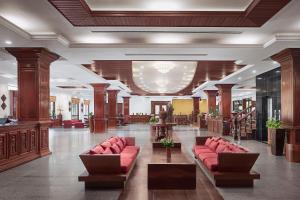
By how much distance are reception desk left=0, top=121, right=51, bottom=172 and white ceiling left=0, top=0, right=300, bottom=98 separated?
2050mm

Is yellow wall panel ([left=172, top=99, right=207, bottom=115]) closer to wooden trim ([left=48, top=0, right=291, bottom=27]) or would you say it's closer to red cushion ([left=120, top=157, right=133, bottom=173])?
wooden trim ([left=48, top=0, right=291, bottom=27])

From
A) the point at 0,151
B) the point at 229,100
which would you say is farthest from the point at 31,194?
the point at 229,100

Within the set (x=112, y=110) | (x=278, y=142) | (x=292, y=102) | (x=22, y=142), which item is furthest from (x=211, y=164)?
(x=112, y=110)

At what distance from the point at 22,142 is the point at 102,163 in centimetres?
349

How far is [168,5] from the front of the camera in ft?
18.6

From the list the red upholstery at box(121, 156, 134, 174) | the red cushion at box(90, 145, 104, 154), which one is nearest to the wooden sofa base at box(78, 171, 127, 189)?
the red upholstery at box(121, 156, 134, 174)

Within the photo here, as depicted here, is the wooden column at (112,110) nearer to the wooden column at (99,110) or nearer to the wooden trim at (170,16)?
the wooden column at (99,110)

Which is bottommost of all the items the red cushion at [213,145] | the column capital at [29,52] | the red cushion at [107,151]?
the red cushion at [213,145]

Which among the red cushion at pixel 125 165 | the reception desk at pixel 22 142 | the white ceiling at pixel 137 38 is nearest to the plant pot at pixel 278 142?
the white ceiling at pixel 137 38

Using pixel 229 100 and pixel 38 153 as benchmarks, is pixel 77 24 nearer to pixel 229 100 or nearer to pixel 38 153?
pixel 38 153

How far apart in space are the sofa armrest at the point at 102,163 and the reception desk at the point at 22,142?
8.83ft

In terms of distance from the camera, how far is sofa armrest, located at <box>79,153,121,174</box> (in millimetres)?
5082

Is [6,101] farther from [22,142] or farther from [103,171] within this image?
[103,171]

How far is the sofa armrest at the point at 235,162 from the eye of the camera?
5.23 m
